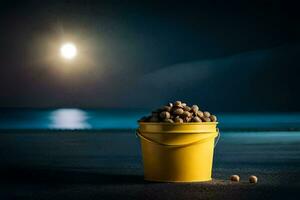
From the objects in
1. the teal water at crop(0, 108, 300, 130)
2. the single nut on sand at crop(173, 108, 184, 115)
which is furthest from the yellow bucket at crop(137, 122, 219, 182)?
the teal water at crop(0, 108, 300, 130)

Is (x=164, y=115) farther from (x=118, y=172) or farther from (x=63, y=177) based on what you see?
(x=63, y=177)

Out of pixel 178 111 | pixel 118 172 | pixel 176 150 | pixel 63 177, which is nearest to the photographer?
pixel 176 150

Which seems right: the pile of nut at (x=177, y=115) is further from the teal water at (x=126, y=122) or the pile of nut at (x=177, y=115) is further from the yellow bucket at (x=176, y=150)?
the teal water at (x=126, y=122)

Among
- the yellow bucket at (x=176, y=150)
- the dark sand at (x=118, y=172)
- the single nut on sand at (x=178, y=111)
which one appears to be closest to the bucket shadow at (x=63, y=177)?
the dark sand at (x=118, y=172)

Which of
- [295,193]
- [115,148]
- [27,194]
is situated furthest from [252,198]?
[115,148]

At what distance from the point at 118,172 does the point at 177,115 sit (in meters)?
1.28

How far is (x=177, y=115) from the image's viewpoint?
8.54 m

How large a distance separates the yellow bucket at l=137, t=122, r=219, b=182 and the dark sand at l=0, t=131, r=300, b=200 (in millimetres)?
233

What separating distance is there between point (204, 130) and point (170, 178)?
66 centimetres

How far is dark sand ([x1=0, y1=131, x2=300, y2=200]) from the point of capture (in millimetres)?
7375

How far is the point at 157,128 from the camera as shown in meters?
8.38

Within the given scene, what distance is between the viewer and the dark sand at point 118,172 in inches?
290

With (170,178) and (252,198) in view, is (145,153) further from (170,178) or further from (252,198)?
(252,198)

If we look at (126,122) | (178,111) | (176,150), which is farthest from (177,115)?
(126,122)
